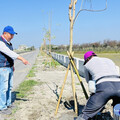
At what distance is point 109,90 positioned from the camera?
9.44 feet

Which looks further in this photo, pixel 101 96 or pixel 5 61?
pixel 5 61

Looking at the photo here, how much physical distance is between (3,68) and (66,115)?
6.36ft

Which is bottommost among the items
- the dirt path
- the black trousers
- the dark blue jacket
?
the dirt path

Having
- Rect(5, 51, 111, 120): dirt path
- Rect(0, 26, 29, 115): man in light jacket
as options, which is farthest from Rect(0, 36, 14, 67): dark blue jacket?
Rect(5, 51, 111, 120): dirt path

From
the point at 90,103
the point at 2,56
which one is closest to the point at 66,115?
the point at 90,103

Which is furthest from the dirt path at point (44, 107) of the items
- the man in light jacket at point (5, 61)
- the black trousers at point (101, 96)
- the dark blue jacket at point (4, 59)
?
the dark blue jacket at point (4, 59)

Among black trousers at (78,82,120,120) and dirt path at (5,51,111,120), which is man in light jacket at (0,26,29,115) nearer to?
dirt path at (5,51,111,120)

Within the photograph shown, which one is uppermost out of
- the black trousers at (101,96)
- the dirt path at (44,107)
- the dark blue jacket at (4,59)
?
the dark blue jacket at (4,59)

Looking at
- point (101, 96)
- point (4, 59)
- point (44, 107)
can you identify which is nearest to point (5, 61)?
point (4, 59)

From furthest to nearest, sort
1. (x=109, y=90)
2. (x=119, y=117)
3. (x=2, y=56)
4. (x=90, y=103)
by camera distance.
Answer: (x=2, y=56)
(x=90, y=103)
(x=109, y=90)
(x=119, y=117)

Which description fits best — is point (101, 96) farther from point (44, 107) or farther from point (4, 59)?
point (4, 59)

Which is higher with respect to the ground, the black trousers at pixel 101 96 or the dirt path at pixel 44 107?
the black trousers at pixel 101 96

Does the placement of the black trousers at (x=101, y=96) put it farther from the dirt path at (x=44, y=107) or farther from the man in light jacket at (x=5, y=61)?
the man in light jacket at (x=5, y=61)

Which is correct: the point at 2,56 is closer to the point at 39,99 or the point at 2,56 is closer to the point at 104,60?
the point at 39,99
